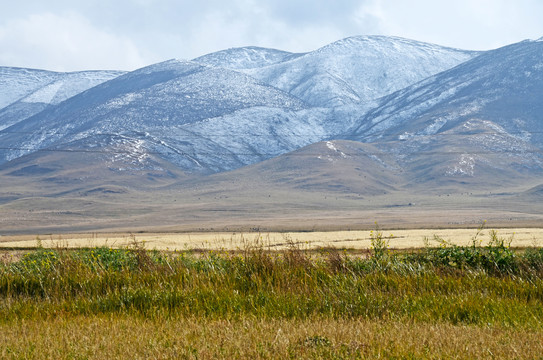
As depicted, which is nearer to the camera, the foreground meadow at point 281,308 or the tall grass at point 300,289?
the foreground meadow at point 281,308

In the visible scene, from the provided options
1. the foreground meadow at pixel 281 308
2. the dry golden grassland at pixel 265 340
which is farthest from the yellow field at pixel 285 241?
the dry golden grassland at pixel 265 340

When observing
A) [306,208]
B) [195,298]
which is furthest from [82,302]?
[306,208]

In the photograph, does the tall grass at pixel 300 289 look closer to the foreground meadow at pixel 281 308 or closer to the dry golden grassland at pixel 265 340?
the foreground meadow at pixel 281 308

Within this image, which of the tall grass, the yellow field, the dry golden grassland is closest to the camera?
the dry golden grassland

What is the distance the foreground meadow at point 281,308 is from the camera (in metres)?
11.3

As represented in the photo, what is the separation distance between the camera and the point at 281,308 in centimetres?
1497

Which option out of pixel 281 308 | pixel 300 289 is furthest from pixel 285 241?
pixel 281 308

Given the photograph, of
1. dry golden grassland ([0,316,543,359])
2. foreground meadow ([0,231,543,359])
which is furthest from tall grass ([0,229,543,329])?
dry golden grassland ([0,316,543,359])

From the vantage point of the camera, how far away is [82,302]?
639 inches

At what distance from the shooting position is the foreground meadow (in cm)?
1134

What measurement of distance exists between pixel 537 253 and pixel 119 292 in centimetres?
1264

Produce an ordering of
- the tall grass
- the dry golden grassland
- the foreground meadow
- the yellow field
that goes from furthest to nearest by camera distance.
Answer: the yellow field → the tall grass → the foreground meadow → the dry golden grassland

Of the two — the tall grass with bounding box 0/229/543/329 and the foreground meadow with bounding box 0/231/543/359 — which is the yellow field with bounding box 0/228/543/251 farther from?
the foreground meadow with bounding box 0/231/543/359

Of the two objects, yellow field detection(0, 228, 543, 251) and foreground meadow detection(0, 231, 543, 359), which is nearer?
foreground meadow detection(0, 231, 543, 359)
